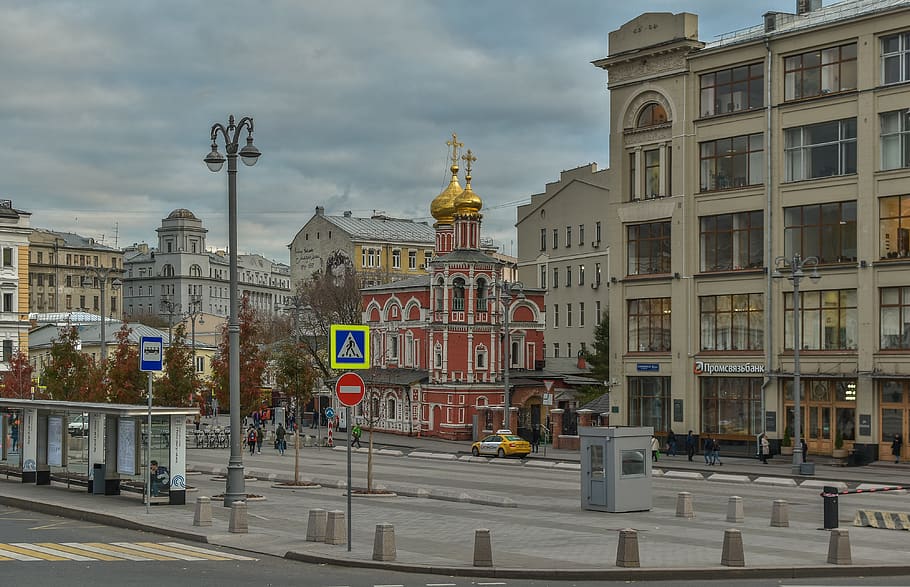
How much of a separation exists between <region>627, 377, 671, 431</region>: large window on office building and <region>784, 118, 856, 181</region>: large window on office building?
12.3m

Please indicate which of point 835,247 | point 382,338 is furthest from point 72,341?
point 835,247

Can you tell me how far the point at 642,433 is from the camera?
102ft

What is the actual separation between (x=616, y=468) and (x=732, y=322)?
99.5ft

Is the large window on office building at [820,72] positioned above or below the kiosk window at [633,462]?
above

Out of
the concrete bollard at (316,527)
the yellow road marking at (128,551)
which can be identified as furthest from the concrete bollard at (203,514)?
the concrete bollard at (316,527)

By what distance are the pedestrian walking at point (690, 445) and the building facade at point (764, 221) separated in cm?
111

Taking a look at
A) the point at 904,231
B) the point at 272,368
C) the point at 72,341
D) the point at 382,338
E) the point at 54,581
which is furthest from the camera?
the point at 382,338

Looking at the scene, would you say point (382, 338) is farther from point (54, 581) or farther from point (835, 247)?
point (54, 581)

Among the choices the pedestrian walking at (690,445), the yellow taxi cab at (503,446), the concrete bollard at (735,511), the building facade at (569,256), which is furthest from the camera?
the building facade at (569,256)

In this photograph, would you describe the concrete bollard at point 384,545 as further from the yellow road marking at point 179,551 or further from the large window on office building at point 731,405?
the large window on office building at point 731,405

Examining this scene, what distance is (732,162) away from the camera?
59594 millimetres

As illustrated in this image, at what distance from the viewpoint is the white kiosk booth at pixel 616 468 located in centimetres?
3058

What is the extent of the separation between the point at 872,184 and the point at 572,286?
2005 inches

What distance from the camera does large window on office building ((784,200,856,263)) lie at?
54.6 metres
